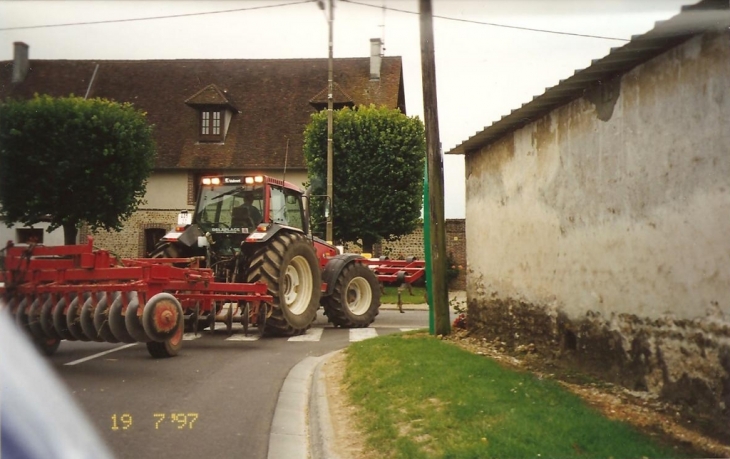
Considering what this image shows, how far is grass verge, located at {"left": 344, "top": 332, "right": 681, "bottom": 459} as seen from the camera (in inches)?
166

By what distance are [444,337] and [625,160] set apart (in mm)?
4608

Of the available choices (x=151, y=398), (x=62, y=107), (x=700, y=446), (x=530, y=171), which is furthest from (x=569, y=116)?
(x=62, y=107)

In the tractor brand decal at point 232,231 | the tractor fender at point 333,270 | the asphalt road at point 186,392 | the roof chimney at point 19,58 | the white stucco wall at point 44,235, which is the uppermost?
the roof chimney at point 19,58

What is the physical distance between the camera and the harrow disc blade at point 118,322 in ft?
24.1

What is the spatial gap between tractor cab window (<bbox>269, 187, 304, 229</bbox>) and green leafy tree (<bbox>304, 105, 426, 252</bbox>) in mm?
12508

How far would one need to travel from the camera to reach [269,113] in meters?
28.9

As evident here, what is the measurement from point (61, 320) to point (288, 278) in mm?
4344

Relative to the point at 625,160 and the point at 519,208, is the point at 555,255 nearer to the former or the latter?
the point at 519,208

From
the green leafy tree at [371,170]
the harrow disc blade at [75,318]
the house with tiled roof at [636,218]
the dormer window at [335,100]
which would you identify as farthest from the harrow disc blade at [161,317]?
the dormer window at [335,100]

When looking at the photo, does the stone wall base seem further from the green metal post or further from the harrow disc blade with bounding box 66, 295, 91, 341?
the harrow disc blade with bounding box 66, 295, 91, 341

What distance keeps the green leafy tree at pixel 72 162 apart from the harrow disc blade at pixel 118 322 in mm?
1245

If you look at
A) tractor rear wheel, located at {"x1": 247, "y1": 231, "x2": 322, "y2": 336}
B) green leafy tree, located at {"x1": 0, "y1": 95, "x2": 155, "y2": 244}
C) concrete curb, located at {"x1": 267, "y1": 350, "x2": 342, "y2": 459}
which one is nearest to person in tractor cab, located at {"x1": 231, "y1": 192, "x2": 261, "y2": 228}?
tractor rear wheel, located at {"x1": 247, "y1": 231, "x2": 322, "y2": 336}

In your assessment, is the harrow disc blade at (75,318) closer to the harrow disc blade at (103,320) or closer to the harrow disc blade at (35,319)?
the harrow disc blade at (103,320)

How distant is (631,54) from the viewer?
17.9 ft
